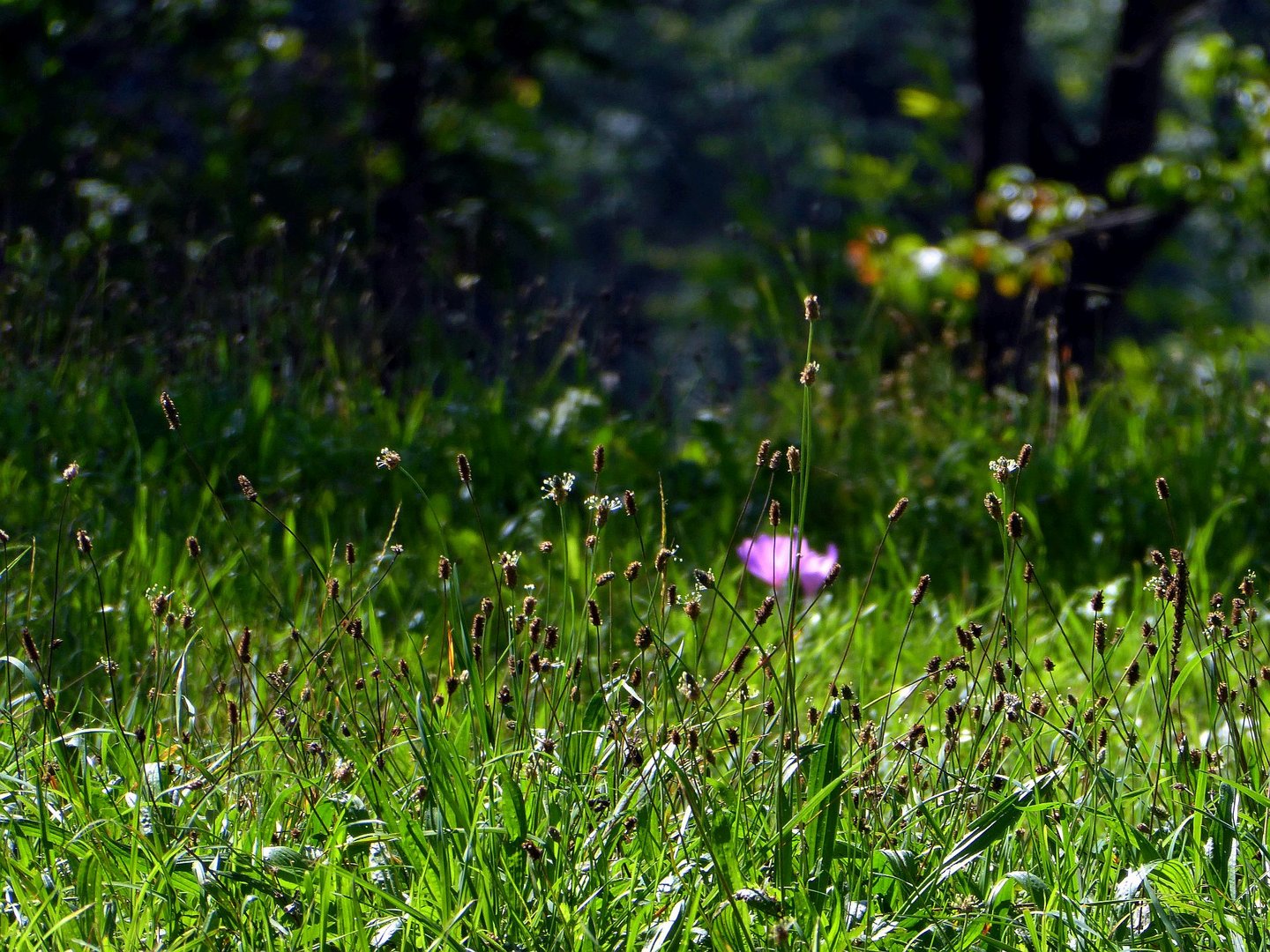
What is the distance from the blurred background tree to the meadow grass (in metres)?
1.46

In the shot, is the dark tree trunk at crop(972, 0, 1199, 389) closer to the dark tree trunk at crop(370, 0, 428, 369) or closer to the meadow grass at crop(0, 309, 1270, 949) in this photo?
the dark tree trunk at crop(370, 0, 428, 369)

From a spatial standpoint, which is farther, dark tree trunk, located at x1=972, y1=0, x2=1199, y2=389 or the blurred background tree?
dark tree trunk, located at x1=972, y1=0, x2=1199, y2=389

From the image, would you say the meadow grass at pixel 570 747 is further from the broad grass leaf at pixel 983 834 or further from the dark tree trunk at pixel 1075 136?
the dark tree trunk at pixel 1075 136

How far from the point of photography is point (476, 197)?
7992 mm

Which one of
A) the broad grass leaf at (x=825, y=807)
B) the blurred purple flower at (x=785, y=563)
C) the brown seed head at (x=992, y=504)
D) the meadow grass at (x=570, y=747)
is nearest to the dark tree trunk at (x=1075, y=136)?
the meadow grass at (x=570, y=747)

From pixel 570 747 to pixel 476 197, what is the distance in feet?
20.5

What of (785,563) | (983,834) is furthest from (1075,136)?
(983,834)

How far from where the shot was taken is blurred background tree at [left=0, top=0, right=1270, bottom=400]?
532 centimetres

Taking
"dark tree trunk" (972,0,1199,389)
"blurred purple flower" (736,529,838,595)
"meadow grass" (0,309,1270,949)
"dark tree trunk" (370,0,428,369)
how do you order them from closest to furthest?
"meadow grass" (0,309,1270,949) → "blurred purple flower" (736,529,838,595) → "dark tree trunk" (370,0,428,369) → "dark tree trunk" (972,0,1199,389)

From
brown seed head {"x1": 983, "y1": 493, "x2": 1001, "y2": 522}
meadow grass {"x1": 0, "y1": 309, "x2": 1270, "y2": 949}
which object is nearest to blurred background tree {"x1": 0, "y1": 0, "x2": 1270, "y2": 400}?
meadow grass {"x1": 0, "y1": 309, "x2": 1270, "y2": 949}

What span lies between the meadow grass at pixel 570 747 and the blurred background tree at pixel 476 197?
4.78 ft

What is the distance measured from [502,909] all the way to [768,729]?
19.7 inches

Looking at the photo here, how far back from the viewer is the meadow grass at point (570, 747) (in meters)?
1.74

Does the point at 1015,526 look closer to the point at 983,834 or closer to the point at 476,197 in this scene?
the point at 983,834
